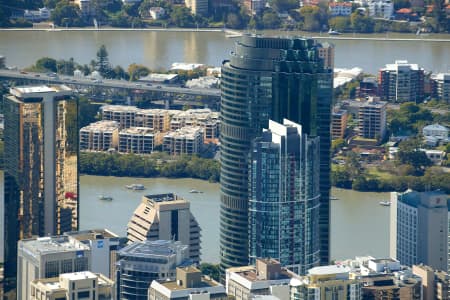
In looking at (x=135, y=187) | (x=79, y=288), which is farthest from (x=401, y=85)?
(x=79, y=288)

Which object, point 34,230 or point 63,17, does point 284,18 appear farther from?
point 34,230

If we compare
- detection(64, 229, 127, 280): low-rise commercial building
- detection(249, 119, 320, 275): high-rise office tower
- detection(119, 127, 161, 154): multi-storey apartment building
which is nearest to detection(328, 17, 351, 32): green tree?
detection(119, 127, 161, 154): multi-storey apartment building

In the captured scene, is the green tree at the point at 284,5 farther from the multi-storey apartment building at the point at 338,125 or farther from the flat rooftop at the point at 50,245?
the flat rooftop at the point at 50,245

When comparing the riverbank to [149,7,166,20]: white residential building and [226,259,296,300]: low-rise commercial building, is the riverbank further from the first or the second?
[226,259,296,300]: low-rise commercial building

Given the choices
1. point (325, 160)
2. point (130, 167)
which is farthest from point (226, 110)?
point (130, 167)

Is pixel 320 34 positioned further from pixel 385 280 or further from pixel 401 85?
pixel 385 280

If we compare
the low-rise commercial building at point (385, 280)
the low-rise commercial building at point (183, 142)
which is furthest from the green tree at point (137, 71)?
the low-rise commercial building at point (385, 280)
